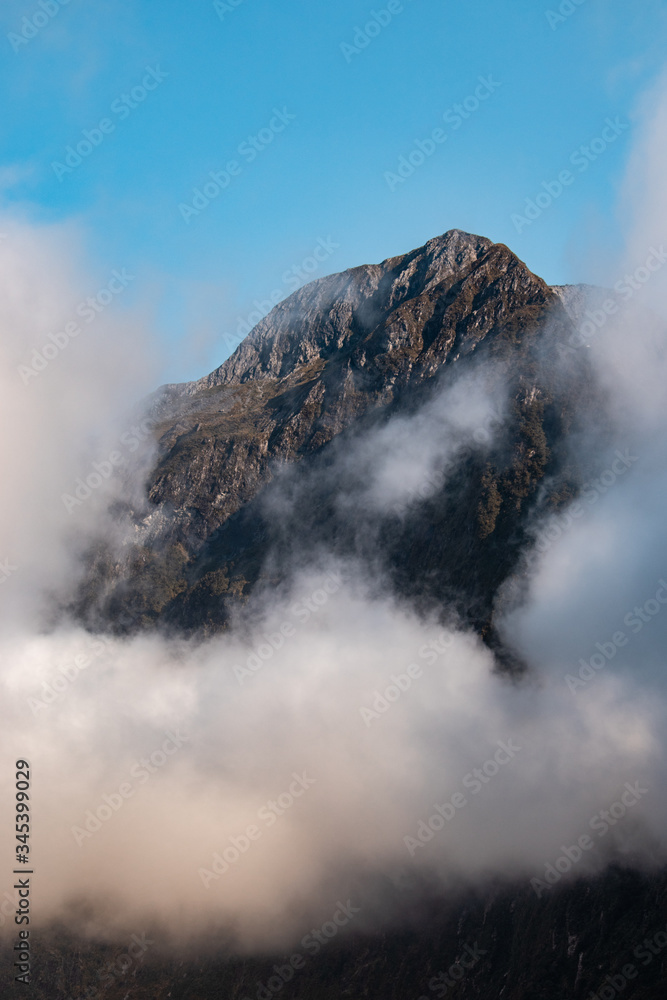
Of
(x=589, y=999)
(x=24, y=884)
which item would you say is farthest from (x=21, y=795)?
(x=589, y=999)

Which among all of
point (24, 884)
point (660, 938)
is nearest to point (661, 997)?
point (660, 938)

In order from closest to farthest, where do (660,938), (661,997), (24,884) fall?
(24,884), (661,997), (660,938)

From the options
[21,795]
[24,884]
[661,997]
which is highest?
[21,795]

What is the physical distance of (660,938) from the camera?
197 meters

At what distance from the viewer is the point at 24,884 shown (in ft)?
561

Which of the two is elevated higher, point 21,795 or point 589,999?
point 21,795

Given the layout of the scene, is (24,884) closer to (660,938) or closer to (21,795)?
(21,795)

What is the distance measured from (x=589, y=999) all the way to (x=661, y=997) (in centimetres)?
2447

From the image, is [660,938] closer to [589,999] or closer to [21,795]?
[589,999]

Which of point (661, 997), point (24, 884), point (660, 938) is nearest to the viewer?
point (24, 884)

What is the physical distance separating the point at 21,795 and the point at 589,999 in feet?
514

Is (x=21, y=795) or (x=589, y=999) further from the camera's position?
(x=589, y=999)

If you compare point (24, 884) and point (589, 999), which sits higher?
point (24, 884)

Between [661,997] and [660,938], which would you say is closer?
[661,997]
